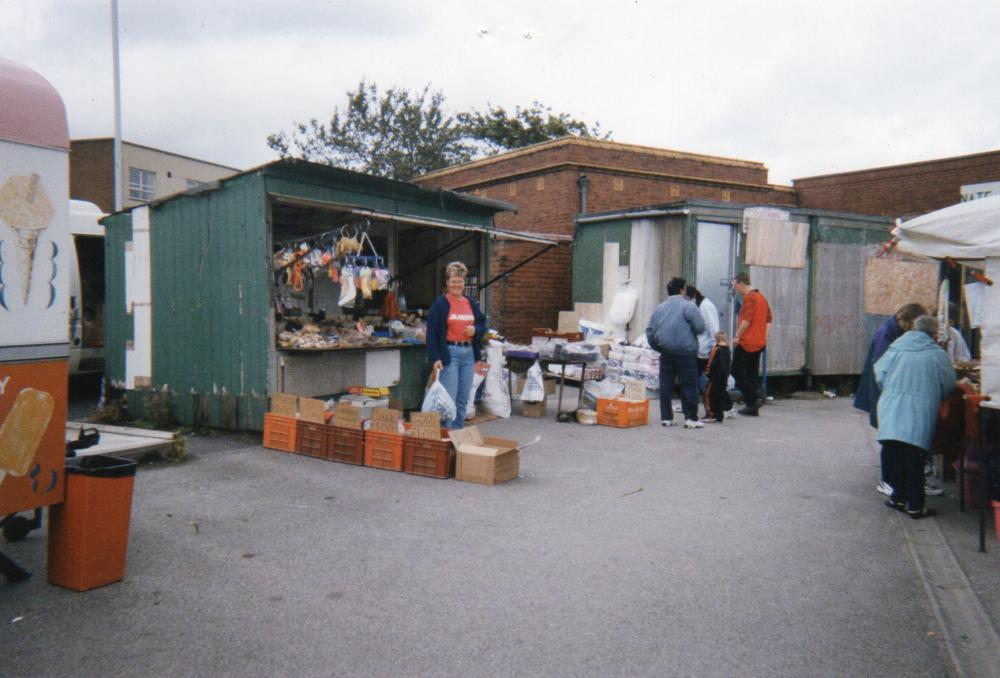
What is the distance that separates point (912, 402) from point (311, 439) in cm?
565

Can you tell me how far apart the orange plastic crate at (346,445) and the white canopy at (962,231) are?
539 centimetres

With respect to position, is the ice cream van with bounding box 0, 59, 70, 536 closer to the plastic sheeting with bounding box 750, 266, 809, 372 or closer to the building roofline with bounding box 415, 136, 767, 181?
the plastic sheeting with bounding box 750, 266, 809, 372

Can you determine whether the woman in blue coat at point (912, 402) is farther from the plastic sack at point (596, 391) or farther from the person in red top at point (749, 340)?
the plastic sack at point (596, 391)

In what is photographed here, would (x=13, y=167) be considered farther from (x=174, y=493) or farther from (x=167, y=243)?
(x=167, y=243)

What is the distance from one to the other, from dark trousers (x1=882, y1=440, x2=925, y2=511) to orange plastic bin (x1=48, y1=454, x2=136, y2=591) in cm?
567

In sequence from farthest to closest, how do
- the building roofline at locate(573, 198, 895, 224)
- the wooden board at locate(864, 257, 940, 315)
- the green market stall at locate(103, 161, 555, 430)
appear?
the wooden board at locate(864, 257, 940, 315) → the building roofline at locate(573, 198, 895, 224) → the green market stall at locate(103, 161, 555, 430)

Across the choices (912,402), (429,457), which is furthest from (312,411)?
(912,402)

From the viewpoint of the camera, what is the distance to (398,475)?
710 cm

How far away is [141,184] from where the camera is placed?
3138 cm

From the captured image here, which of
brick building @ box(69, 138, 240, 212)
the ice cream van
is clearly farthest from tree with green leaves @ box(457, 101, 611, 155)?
the ice cream van

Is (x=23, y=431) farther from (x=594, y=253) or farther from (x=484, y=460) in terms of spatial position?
(x=594, y=253)

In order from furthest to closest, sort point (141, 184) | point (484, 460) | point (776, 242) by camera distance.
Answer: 1. point (141, 184)
2. point (776, 242)
3. point (484, 460)

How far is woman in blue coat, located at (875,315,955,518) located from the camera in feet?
19.2

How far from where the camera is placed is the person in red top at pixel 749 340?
35.4ft
